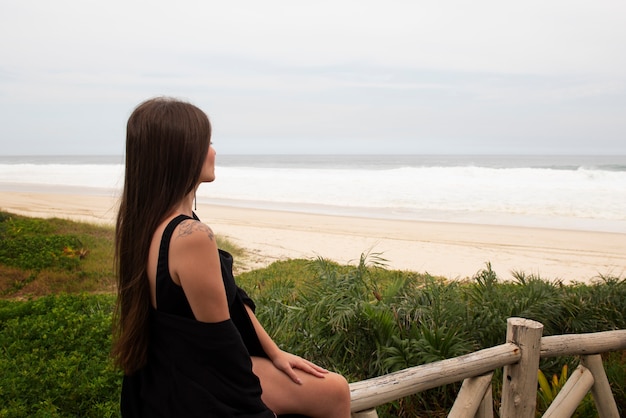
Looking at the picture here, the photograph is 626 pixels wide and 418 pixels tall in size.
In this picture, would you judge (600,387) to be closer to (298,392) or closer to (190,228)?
(298,392)

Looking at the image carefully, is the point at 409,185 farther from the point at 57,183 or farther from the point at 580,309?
the point at 580,309

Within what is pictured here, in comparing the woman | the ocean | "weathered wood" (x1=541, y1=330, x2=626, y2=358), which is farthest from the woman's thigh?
the ocean

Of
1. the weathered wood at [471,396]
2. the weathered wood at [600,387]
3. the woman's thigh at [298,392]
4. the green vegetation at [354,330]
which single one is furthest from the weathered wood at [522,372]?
the woman's thigh at [298,392]

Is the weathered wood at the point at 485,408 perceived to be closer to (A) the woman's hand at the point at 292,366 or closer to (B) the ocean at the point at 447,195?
(A) the woman's hand at the point at 292,366

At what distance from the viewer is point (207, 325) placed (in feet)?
5.70

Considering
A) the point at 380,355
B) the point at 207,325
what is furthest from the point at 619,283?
the point at 207,325

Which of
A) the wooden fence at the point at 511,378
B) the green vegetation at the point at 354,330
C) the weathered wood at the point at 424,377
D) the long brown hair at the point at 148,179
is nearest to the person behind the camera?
the long brown hair at the point at 148,179

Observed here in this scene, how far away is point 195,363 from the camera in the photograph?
1778mm

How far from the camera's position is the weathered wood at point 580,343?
3537mm

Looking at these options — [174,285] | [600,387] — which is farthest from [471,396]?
[174,285]

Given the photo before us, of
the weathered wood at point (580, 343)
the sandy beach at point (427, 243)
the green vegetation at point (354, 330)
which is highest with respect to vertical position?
the weathered wood at point (580, 343)

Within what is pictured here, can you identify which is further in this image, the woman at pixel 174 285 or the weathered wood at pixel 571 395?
the weathered wood at pixel 571 395

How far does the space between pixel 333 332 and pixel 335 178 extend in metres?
36.8

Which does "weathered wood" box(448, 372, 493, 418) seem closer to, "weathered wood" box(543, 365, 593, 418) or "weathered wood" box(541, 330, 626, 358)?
"weathered wood" box(541, 330, 626, 358)
